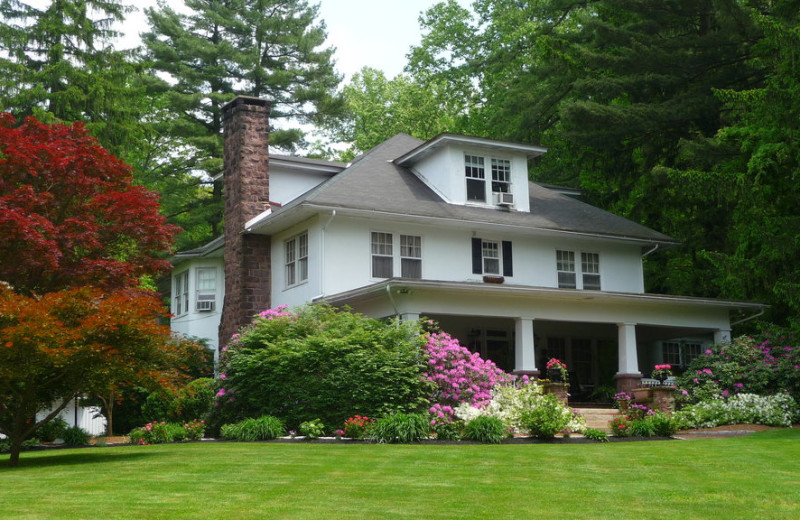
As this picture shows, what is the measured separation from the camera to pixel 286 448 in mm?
14117

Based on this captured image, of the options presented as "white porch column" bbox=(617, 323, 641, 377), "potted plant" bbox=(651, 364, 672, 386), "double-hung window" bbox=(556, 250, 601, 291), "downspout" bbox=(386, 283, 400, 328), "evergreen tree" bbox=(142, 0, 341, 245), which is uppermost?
"evergreen tree" bbox=(142, 0, 341, 245)

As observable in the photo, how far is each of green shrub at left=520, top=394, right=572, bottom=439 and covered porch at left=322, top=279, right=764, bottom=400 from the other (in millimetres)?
4216

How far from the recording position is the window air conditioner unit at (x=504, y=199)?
25.3 meters

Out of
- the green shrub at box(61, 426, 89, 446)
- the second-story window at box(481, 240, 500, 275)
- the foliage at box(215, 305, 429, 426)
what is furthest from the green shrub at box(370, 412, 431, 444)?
the second-story window at box(481, 240, 500, 275)

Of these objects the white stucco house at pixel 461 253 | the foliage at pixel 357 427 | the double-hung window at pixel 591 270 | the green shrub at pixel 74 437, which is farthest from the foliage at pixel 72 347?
the double-hung window at pixel 591 270

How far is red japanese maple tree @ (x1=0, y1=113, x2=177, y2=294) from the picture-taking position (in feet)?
59.7

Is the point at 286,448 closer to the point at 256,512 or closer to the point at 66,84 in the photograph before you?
the point at 256,512

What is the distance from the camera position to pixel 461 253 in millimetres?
24000

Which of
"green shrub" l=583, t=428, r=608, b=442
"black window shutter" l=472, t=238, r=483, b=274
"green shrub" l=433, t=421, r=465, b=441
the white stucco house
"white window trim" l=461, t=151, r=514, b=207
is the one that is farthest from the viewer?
"white window trim" l=461, t=151, r=514, b=207

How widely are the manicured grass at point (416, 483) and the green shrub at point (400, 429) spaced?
1.40m

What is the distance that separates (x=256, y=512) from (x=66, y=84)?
2810 cm

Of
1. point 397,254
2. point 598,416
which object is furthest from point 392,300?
point 598,416

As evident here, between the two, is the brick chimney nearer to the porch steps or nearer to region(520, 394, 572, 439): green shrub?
the porch steps

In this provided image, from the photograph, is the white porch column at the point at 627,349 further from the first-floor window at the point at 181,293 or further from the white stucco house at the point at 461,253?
the first-floor window at the point at 181,293
